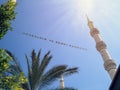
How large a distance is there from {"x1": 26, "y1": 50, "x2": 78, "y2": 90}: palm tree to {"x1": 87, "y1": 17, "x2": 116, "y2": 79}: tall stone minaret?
30657 millimetres

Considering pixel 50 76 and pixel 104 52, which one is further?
pixel 104 52

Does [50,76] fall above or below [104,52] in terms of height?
below

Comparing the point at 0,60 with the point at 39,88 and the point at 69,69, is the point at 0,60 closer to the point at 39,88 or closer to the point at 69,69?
the point at 39,88

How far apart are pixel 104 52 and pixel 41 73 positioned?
3664 centimetres

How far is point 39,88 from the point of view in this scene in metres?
15.8

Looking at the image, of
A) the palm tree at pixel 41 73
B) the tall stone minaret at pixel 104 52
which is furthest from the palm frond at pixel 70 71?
the tall stone minaret at pixel 104 52

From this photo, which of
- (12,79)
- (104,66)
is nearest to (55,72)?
(12,79)

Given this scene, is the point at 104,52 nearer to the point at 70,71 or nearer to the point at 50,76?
the point at 70,71

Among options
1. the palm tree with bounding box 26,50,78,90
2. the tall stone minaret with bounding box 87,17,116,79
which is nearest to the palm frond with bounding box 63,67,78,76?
the palm tree with bounding box 26,50,78,90

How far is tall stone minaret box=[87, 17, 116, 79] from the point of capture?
48281 millimetres

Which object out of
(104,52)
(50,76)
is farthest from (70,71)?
(104,52)

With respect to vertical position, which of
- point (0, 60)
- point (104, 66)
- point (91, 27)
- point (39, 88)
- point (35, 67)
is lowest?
point (0, 60)

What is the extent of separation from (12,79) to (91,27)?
1854 inches

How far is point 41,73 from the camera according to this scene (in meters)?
15.8
